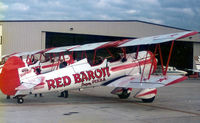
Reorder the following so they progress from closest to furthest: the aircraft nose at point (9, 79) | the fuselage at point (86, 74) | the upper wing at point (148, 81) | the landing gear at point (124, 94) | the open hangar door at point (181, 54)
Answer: the upper wing at point (148, 81) < the aircraft nose at point (9, 79) < the fuselage at point (86, 74) < the landing gear at point (124, 94) < the open hangar door at point (181, 54)

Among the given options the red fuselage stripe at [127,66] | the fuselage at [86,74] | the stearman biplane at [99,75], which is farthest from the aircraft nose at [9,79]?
the red fuselage stripe at [127,66]

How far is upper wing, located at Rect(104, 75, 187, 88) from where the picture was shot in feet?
30.6

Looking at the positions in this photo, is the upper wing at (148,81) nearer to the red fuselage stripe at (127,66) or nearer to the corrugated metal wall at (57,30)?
the red fuselage stripe at (127,66)

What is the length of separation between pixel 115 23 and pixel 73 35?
16.0 feet

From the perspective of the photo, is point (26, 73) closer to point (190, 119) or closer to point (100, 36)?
point (190, 119)

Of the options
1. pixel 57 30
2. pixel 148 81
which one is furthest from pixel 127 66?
pixel 57 30

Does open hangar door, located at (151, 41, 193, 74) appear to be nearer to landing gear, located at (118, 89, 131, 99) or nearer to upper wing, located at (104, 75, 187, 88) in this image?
landing gear, located at (118, 89, 131, 99)

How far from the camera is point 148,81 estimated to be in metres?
10.0

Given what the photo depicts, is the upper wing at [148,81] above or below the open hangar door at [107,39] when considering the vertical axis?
below

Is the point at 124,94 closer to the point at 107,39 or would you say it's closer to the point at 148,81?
the point at 148,81

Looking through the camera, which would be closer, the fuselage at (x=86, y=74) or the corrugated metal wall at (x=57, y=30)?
the fuselage at (x=86, y=74)

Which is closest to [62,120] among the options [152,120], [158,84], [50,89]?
[152,120]

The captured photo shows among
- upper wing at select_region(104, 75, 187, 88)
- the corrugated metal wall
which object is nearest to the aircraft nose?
upper wing at select_region(104, 75, 187, 88)

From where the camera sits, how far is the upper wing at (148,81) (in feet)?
30.6
